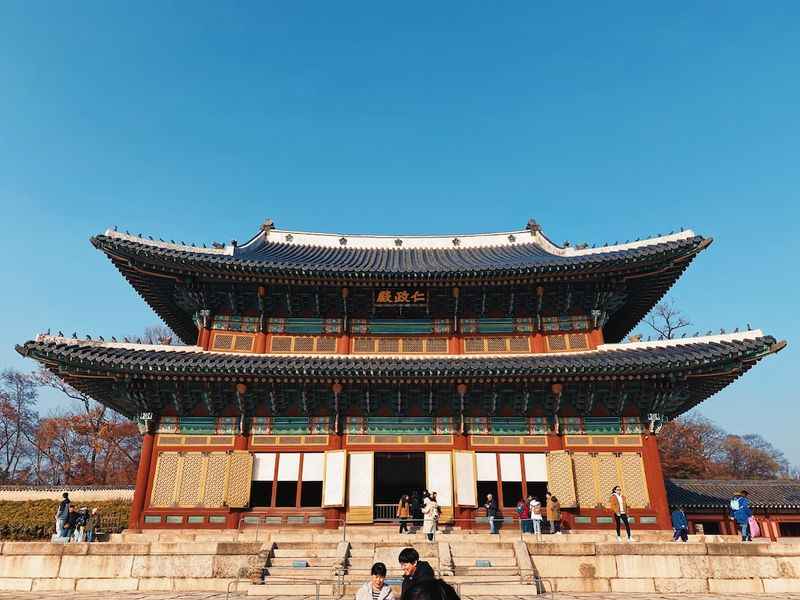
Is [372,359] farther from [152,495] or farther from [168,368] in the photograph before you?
[152,495]

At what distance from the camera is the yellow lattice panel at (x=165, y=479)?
18203 millimetres

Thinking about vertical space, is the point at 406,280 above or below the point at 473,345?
above

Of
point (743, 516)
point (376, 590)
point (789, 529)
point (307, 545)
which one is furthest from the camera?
point (789, 529)

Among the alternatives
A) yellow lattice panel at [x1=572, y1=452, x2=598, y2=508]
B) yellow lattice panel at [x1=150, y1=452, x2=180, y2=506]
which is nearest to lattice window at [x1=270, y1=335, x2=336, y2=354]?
yellow lattice panel at [x1=150, y1=452, x2=180, y2=506]

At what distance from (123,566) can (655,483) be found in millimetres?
16766

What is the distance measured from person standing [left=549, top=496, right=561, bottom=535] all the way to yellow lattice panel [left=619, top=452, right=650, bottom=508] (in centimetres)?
262

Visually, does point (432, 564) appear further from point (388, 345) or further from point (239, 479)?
point (388, 345)

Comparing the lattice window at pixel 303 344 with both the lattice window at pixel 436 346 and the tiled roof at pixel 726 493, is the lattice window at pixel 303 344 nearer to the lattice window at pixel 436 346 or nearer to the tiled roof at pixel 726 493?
the lattice window at pixel 436 346

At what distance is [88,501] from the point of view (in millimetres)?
28109

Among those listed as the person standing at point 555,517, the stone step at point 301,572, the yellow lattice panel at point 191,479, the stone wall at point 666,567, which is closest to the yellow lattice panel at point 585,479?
the person standing at point 555,517

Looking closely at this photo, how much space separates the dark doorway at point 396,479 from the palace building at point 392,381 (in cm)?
880

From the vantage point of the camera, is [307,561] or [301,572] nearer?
[301,572]

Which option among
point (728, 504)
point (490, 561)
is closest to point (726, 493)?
point (728, 504)

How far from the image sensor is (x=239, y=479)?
1839 cm
